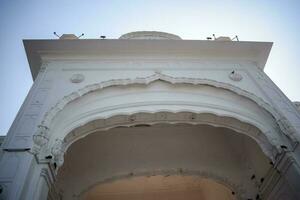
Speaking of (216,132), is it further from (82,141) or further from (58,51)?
(58,51)

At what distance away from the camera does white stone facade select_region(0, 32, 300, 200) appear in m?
3.80

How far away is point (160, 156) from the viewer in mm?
6219

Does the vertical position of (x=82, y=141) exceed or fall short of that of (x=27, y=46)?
it falls short

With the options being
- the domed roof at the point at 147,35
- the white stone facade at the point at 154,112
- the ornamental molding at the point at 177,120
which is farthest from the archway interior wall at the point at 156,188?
the domed roof at the point at 147,35

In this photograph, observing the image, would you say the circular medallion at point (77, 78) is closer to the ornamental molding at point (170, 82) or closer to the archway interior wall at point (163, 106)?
the ornamental molding at point (170, 82)

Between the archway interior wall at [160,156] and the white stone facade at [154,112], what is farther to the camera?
the archway interior wall at [160,156]

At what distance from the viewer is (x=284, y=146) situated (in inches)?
164

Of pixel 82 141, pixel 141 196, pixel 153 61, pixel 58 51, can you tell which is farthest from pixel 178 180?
pixel 58 51

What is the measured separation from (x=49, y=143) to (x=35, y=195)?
0.82 meters

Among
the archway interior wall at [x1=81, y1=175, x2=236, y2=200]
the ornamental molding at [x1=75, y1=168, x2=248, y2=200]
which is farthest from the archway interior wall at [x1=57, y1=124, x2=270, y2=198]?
the archway interior wall at [x1=81, y1=175, x2=236, y2=200]

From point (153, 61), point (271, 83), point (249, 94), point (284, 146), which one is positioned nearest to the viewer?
point (284, 146)

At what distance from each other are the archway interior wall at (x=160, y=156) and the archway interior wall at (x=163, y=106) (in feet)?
3.96

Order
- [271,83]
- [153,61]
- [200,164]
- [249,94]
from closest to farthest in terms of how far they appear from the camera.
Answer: [249,94] → [271,83] → [153,61] → [200,164]

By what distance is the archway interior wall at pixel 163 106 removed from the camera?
4410 millimetres
